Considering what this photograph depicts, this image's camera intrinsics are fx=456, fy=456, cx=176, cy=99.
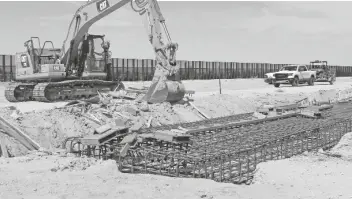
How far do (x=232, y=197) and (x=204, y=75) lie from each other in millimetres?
44260

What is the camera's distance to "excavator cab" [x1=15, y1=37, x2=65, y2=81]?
1852 centimetres

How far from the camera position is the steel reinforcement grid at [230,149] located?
7.71 m

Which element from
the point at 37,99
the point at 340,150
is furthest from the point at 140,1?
the point at 340,150

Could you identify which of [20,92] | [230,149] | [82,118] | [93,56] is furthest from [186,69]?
[230,149]

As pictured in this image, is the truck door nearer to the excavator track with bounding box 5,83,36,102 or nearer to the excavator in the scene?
the excavator

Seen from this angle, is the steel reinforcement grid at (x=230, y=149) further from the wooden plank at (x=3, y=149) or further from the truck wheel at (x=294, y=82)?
the truck wheel at (x=294, y=82)

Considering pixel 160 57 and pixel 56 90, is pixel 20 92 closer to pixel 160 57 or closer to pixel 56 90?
pixel 56 90

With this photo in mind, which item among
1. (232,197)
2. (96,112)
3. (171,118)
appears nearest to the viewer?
(232,197)

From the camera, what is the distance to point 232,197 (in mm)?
6297

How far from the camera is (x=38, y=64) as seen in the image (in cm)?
1906

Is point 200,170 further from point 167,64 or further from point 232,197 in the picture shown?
point 167,64

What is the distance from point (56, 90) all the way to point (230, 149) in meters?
11.6

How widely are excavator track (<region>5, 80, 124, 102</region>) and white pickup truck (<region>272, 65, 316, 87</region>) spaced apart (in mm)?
17411

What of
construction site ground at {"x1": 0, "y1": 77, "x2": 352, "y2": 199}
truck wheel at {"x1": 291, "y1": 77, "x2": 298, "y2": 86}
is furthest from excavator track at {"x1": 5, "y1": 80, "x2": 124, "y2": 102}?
truck wheel at {"x1": 291, "y1": 77, "x2": 298, "y2": 86}
